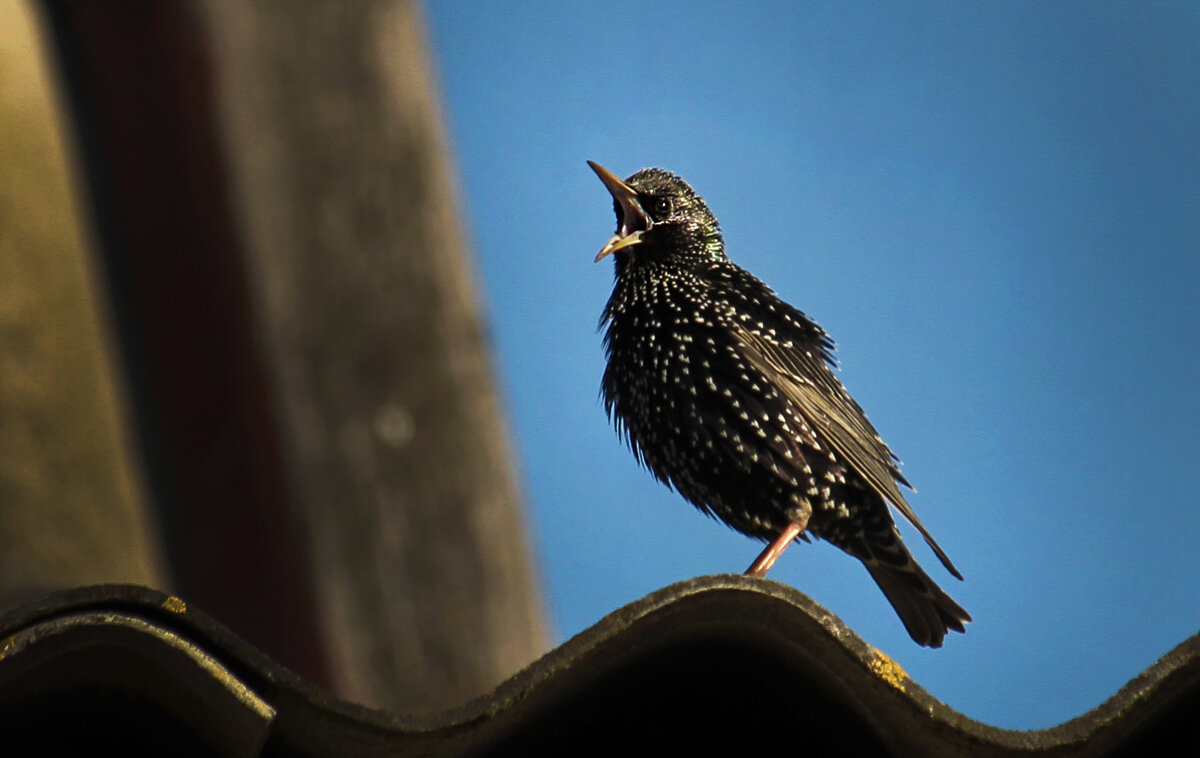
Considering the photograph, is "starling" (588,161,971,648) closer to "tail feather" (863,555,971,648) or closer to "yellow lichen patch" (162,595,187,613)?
"tail feather" (863,555,971,648)

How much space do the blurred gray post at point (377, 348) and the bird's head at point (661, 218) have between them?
1.53 feet

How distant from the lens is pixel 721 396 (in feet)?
10.4

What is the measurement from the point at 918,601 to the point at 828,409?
665 millimetres

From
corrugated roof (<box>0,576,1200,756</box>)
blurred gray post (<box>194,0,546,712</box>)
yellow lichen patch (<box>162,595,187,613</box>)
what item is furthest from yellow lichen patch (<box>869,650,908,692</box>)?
blurred gray post (<box>194,0,546,712</box>)

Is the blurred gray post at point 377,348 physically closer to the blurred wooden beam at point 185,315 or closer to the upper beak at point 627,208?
the blurred wooden beam at point 185,315

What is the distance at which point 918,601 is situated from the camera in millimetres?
3646

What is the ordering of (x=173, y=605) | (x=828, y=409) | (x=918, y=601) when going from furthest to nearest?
(x=918, y=601)
(x=828, y=409)
(x=173, y=605)

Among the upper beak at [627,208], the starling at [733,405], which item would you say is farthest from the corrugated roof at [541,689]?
the upper beak at [627,208]

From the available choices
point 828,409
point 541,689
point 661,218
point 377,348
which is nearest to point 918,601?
point 828,409

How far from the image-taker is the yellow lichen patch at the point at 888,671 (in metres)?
1.71

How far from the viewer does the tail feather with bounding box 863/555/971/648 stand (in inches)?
141

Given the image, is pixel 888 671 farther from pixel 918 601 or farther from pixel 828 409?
pixel 918 601

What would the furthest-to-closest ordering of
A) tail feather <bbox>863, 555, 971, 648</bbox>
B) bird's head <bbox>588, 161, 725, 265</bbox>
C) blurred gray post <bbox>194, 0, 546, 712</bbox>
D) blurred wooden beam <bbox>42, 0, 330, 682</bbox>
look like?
tail feather <bbox>863, 555, 971, 648</bbox> < bird's head <bbox>588, 161, 725, 265</bbox> < blurred gray post <bbox>194, 0, 546, 712</bbox> < blurred wooden beam <bbox>42, 0, 330, 682</bbox>

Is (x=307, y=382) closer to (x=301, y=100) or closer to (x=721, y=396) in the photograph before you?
(x=301, y=100)
